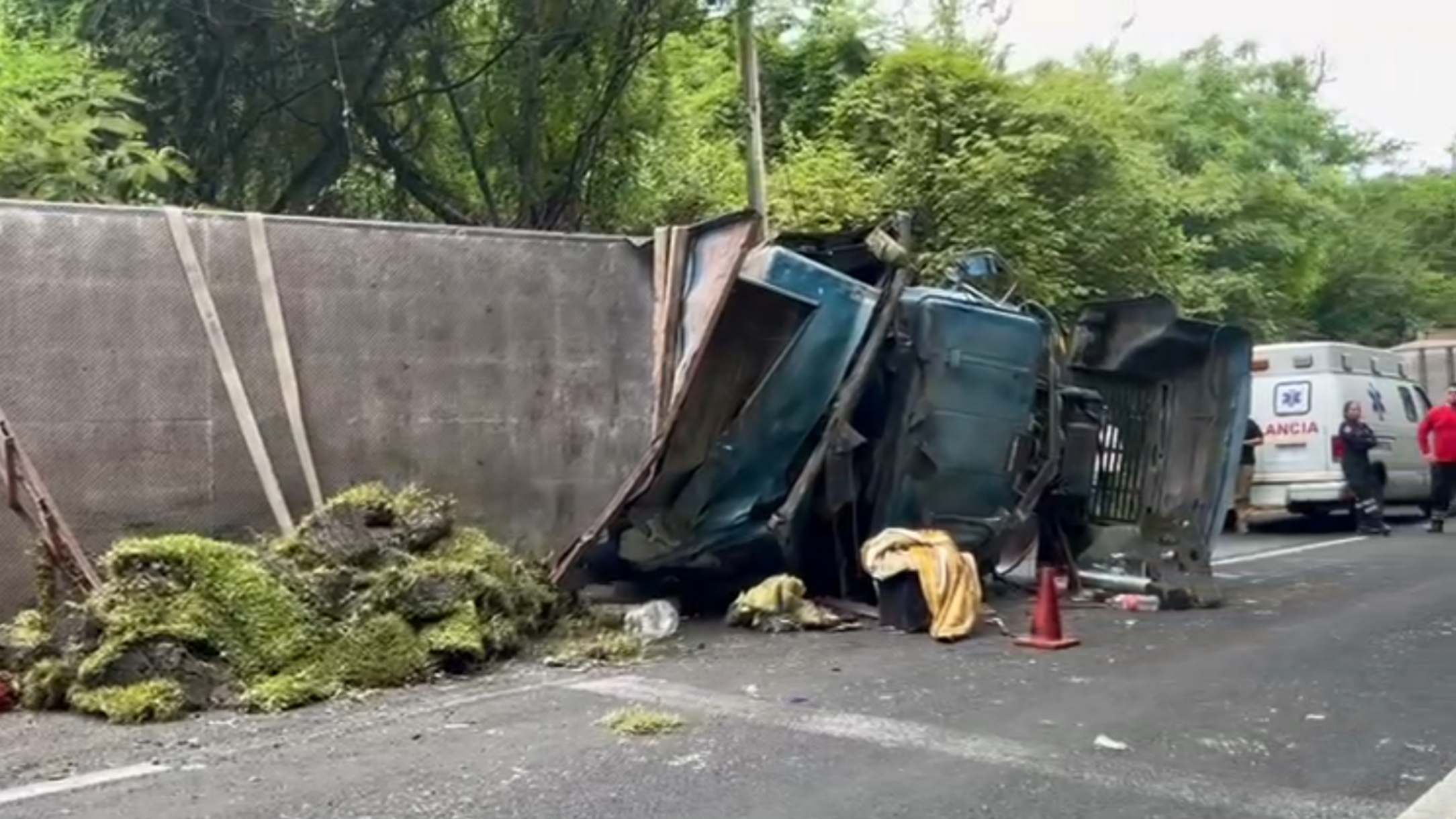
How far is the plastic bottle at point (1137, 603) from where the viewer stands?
966cm

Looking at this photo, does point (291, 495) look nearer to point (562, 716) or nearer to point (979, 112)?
point (562, 716)

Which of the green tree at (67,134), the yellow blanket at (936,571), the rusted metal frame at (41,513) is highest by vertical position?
the green tree at (67,134)

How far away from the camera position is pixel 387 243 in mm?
8438

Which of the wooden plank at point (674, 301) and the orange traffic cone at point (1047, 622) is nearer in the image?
the orange traffic cone at point (1047, 622)

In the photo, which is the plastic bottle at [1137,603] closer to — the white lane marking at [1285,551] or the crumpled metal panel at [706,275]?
the white lane marking at [1285,551]

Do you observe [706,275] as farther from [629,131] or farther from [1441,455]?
[1441,455]

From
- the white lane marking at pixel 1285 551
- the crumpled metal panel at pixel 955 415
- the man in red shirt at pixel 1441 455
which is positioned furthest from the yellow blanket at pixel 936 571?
the man in red shirt at pixel 1441 455

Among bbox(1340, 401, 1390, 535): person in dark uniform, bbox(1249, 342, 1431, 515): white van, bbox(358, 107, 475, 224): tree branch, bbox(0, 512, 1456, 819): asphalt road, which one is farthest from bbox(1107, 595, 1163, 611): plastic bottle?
bbox(358, 107, 475, 224): tree branch

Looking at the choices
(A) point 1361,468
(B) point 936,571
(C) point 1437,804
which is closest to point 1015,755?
(C) point 1437,804

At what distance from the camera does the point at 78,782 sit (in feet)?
17.2

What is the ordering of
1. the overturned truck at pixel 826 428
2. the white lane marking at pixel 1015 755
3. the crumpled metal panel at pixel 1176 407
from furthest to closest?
1. the crumpled metal panel at pixel 1176 407
2. the overturned truck at pixel 826 428
3. the white lane marking at pixel 1015 755

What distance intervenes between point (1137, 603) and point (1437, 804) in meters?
4.76

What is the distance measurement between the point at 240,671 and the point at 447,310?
2.72 metres

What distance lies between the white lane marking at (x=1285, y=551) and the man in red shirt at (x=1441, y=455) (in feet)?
3.94
